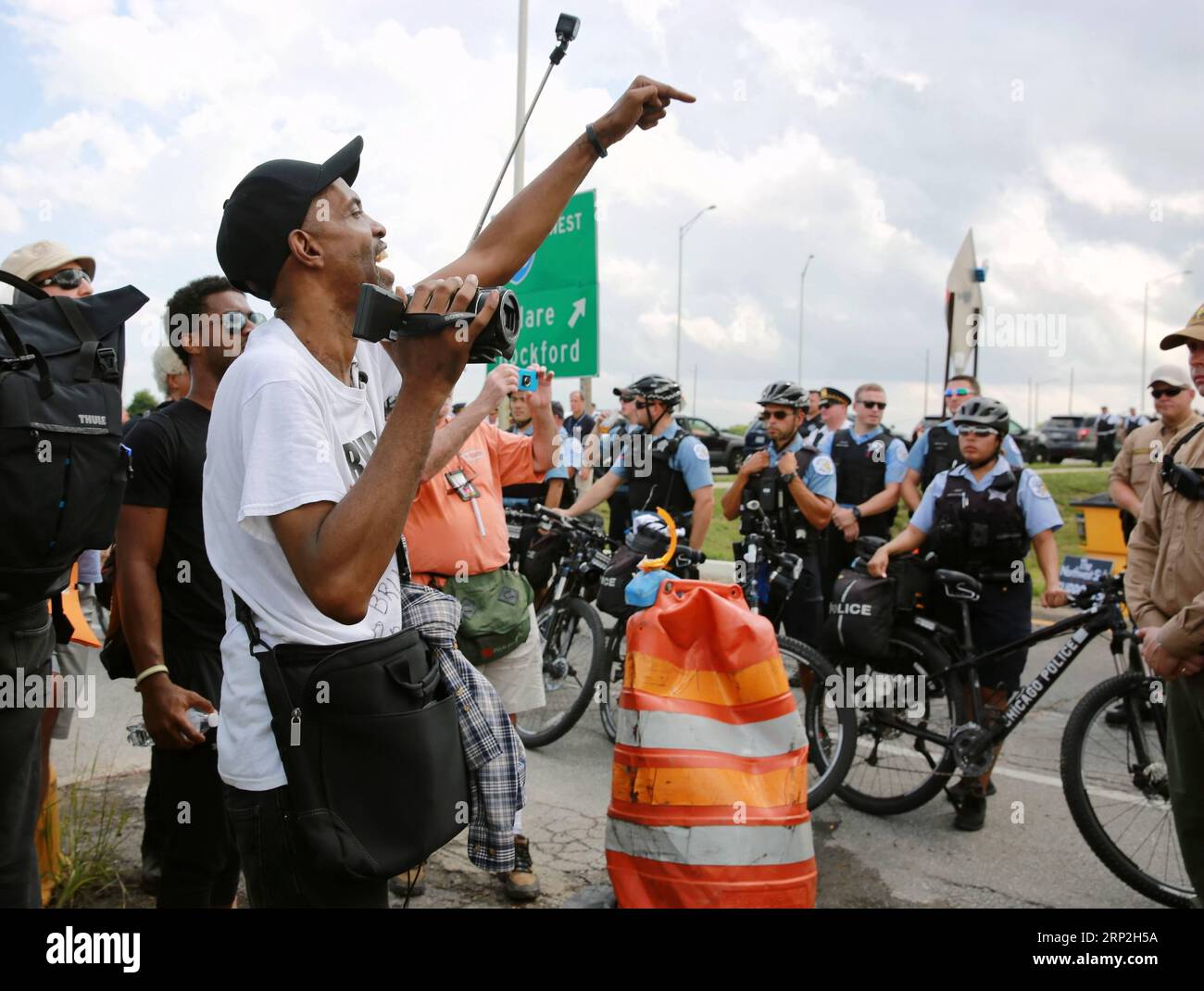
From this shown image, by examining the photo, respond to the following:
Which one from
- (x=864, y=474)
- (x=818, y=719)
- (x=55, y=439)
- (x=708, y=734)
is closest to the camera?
(x=55, y=439)

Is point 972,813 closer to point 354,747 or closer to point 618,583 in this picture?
point 618,583

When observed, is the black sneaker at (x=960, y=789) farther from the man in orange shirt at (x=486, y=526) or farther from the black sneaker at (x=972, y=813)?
the man in orange shirt at (x=486, y=526)

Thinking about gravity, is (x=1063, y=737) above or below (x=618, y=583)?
below

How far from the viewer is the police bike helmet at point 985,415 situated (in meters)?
5.24

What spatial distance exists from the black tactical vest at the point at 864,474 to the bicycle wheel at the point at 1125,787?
3.74 meters

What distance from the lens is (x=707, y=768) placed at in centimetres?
312

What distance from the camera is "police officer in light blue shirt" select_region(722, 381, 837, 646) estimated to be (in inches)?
237

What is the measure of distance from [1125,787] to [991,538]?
1.31m

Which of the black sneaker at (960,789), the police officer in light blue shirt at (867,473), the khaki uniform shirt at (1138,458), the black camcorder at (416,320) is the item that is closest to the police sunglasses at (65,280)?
the black camcorder at (416,320)

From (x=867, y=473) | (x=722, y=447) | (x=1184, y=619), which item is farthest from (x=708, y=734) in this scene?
(x=722, y=447)

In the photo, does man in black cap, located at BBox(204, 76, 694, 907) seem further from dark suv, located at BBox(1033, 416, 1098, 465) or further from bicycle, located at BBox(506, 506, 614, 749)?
dark suv, located at BBox(1033, 416, 1098, 465)
